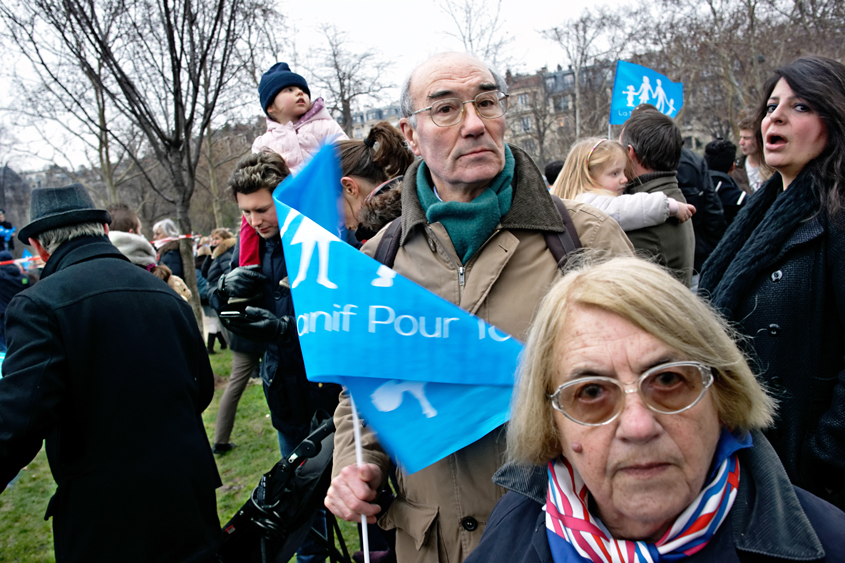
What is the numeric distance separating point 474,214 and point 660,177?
2.19 m

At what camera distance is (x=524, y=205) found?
1.77 m

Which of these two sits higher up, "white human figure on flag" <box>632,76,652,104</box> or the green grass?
"white human figure on flag" <box>632,76,652,104</box>

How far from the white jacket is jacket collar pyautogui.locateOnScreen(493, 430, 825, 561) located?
6.22 feet

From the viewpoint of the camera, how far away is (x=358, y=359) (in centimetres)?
160

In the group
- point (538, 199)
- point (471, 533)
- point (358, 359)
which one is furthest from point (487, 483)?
point (538, 199)

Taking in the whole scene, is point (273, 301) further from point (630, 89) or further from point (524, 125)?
point (524, 125)

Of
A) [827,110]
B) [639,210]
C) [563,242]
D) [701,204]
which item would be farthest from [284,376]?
[701,204]

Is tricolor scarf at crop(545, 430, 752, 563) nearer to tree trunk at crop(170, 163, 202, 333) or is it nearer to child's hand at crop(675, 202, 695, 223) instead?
child's hand at crop(675, 202, 695, 223)

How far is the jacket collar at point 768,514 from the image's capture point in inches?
42.4

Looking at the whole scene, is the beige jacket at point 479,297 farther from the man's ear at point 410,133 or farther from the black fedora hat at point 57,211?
the black fedora hat at point 57,211

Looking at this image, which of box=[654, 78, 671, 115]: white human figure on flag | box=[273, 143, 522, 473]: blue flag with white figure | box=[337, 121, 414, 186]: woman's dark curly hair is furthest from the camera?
box=[654, 78, 671, 115]: white human figure on flag

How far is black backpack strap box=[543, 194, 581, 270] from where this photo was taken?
1.71 meters

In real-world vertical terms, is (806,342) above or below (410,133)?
below

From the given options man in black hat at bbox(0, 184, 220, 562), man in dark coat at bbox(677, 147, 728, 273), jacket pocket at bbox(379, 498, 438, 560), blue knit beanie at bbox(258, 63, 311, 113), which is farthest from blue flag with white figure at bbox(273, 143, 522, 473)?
man in dark coat at bbox(677, 147, 728, 273)
